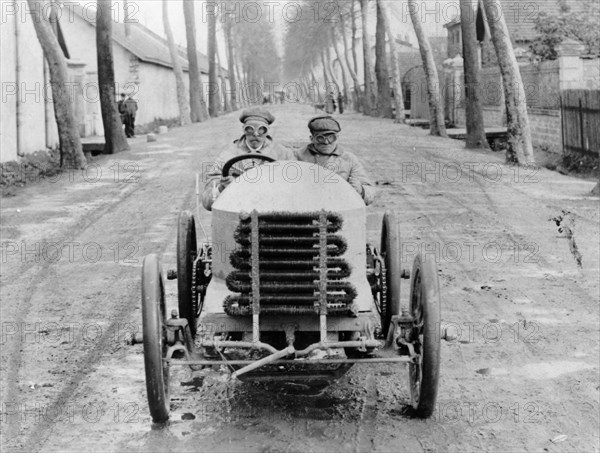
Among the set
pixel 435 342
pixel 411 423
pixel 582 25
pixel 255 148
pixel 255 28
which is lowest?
pixel 411 423

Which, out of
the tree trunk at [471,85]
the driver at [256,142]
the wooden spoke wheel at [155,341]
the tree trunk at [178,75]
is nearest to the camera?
the wooden spoke wheel at [155,341]

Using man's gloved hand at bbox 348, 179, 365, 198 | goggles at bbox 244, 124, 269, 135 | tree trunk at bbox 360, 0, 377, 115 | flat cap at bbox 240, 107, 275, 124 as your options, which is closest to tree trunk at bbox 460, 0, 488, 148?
flat cap at bbox 240, 107, 275, 124

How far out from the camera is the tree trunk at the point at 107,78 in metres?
23.0

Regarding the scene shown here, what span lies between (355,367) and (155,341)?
Result: 183 centimetres

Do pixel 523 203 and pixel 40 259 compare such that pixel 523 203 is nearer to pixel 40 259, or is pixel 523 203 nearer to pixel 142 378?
pixel 40 259

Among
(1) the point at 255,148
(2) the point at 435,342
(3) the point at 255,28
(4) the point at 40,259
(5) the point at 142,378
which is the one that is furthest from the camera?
(3) the point at 255,28

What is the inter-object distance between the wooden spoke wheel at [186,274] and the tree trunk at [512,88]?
13.3 meters

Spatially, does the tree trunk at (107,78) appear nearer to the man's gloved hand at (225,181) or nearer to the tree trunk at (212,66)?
the man's gloved hand at (225,181)

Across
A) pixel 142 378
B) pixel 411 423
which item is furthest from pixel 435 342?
pixel 142 378

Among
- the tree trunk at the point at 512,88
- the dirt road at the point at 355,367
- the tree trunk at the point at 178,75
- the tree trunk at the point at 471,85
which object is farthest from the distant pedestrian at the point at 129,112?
the dirt road at the point at 355,367

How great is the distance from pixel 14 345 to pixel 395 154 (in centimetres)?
1586

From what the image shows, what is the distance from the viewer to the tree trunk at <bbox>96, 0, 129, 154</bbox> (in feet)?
75.4

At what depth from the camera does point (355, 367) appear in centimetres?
598

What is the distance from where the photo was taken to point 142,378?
5758mm
